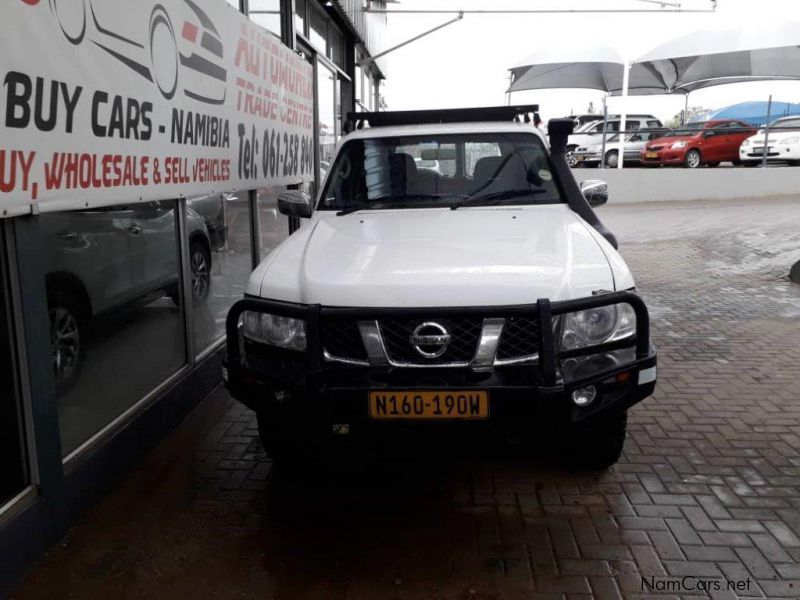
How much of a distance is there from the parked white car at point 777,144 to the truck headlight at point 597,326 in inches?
742

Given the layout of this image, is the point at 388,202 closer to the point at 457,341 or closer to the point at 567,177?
the point at 567,177

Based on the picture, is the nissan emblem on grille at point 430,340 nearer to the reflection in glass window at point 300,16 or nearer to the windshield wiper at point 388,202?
the windshield wiper at point 388,202

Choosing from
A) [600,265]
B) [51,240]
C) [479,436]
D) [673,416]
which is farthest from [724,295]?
[51,240]

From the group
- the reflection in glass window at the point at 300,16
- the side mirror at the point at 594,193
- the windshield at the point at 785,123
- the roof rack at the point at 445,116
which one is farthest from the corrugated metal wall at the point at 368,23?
the windshield at the point at 785,123

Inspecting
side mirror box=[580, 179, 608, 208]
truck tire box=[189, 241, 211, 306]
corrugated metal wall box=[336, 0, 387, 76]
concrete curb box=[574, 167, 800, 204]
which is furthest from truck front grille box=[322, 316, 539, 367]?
concrete curb box=[574, 167, 800, 204]

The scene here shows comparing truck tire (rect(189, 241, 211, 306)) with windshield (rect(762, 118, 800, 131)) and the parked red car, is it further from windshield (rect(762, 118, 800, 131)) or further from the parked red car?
windshield (rect(762, 118, 800, 131))

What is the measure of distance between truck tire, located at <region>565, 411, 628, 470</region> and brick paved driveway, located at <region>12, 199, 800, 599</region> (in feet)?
0.27

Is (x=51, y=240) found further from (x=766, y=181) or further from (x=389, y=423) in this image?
(x=766, y=181)

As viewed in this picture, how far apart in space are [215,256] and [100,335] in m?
1.77

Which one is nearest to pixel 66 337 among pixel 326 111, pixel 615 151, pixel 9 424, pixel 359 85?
pixel 9 424

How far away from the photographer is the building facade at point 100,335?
3018mm

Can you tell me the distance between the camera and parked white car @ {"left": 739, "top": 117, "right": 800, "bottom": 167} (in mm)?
19906

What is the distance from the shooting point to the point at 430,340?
298 centimetres

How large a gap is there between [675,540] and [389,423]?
4.56ft
